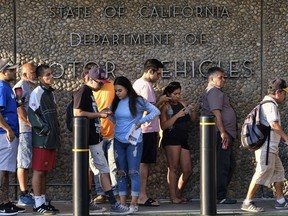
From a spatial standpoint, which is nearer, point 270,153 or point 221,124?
point 270,153

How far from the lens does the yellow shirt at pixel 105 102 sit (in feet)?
27.3

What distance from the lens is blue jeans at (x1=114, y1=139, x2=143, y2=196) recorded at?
759 centimetres

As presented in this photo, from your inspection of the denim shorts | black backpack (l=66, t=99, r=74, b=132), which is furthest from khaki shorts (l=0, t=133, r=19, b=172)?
black backpack (l=66, t=99, r=74, b=132)

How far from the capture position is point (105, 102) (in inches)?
328

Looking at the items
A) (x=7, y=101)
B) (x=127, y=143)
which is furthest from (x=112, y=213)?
(x=7, y=101)

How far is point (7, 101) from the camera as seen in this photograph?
7.57m

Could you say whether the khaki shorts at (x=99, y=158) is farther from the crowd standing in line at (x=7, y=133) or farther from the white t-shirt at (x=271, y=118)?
the white t-shirt at (x=271, y=118)

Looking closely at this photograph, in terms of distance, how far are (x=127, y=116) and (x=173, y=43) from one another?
1.80m

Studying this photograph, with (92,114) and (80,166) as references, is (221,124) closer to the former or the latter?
(92,114)

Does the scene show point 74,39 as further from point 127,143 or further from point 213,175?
point 213,175

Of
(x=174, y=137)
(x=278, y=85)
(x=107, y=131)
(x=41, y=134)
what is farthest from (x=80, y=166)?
(x=278, y=85)

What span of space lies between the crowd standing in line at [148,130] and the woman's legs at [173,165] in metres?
0.24

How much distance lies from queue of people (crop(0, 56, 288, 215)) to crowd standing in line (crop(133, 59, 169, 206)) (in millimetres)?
14

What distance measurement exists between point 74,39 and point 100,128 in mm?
1646
